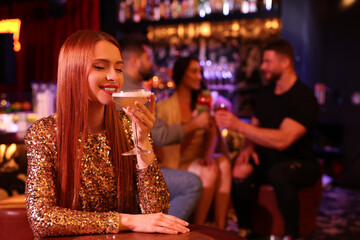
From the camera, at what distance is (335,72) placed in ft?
23.5

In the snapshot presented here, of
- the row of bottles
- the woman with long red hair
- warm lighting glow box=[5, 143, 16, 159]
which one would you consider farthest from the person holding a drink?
the row of bottles

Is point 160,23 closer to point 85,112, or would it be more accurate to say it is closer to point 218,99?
point 218,99

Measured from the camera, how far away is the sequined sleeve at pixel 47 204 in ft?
4.59

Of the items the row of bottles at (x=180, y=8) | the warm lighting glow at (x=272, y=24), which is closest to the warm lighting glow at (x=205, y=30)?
the row of bottles at (x=180, y=8)

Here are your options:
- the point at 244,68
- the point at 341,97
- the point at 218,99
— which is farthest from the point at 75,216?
the point at 341,97

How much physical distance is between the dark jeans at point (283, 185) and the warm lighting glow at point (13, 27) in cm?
538

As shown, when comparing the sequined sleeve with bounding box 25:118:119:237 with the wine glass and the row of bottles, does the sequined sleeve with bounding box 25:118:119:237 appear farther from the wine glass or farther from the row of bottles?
the row of bottles

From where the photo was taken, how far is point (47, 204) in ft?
4.79

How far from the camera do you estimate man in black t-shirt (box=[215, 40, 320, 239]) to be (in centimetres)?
312

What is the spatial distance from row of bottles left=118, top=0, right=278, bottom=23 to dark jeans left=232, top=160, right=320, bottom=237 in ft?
11.4

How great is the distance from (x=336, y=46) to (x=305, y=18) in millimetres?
1319

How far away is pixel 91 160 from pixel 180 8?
221 inches

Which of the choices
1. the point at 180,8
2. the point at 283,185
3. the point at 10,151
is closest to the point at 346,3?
the point at 180,8

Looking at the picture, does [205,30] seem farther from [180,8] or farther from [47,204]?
[47,204]
